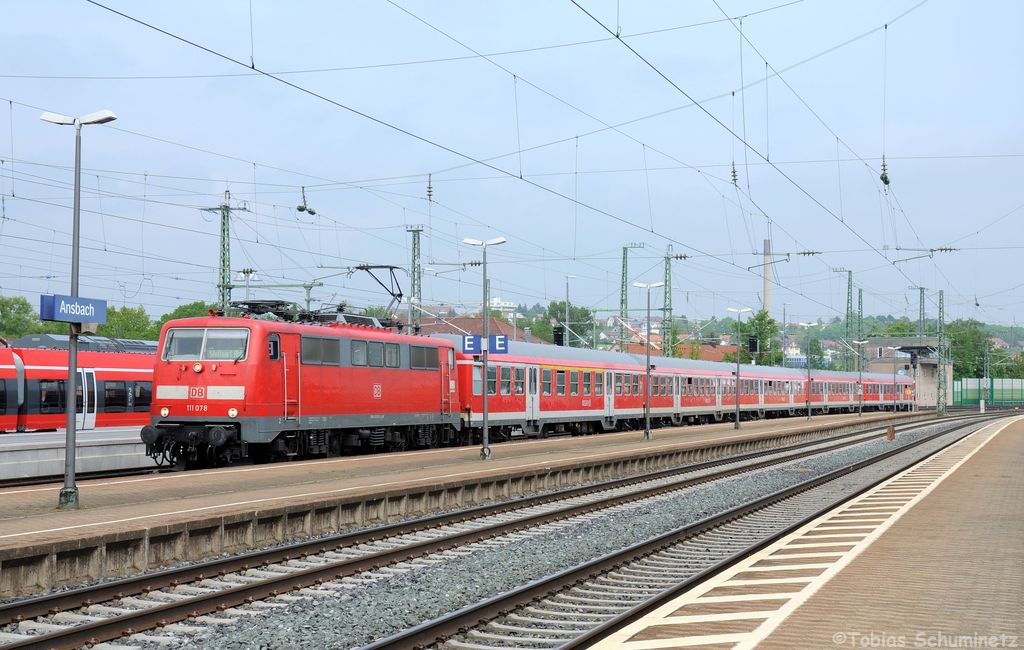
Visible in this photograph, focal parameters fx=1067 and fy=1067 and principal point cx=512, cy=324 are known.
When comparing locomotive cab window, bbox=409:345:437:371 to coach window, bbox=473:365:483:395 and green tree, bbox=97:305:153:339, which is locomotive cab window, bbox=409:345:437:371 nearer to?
coach window, bbox=473:365:483:395

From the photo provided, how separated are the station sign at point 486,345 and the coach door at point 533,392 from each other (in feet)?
30.3

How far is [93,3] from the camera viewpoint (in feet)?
53.4

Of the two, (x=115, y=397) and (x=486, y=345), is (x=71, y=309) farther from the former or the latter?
(x=115, y=397)

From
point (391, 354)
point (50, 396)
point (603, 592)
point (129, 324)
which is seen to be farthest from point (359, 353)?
point (129, 324)

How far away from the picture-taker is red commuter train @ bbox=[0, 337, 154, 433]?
1297 inches

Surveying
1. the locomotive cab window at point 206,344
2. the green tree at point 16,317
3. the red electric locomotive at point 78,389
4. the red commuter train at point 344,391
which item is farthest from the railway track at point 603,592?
the green tree at point 16,317

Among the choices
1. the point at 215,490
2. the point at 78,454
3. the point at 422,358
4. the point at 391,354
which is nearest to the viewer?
the point at 215,490

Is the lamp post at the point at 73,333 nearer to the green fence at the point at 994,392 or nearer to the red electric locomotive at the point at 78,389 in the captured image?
the red electric locomotive at the point at 78,389

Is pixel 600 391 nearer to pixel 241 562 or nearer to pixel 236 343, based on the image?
pixel 236 343

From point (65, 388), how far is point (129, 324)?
230 ft

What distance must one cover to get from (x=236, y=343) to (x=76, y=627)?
52.2 feet

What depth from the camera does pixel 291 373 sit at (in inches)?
1034

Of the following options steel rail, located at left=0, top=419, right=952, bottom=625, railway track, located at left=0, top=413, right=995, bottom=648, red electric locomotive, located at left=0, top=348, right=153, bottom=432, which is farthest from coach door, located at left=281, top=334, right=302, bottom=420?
red electric locomotive, located at left=0, top=348, right=153, bottom=432

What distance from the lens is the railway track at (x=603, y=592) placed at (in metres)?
9.84
